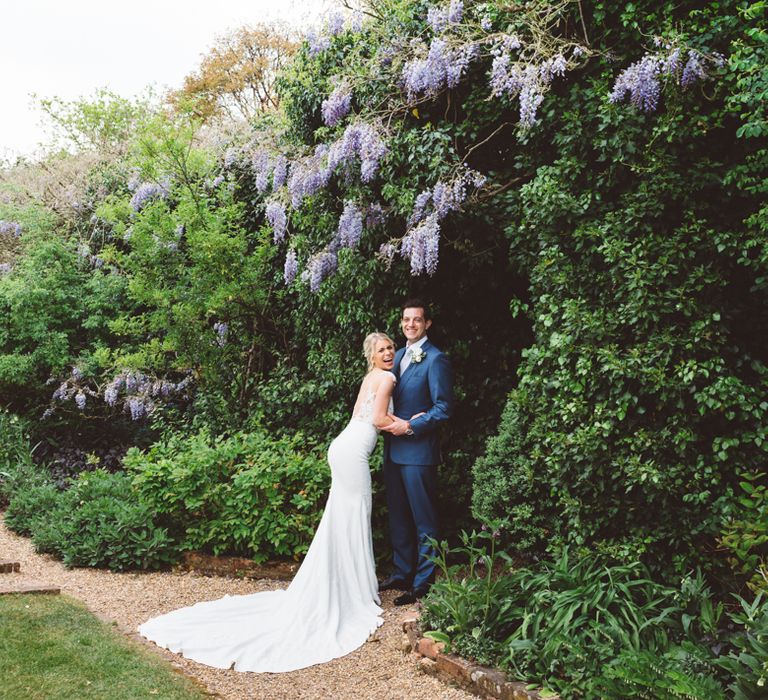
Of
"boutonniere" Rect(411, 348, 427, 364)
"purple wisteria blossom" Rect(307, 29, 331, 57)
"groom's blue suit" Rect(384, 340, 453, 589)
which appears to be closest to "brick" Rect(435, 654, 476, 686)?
"groom's blue suit" Rect(384, 340, 453, 589)

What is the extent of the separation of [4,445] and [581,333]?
24.5 feet

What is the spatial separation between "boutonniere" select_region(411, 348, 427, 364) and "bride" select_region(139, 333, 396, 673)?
17 cm

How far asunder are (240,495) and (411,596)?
168 cm

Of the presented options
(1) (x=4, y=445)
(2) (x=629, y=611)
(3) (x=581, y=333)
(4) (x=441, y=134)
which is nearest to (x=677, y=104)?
(3) (x=581, y=333)

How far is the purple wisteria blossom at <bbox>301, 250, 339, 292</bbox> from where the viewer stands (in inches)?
256

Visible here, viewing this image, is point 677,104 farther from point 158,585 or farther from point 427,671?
point 158,585

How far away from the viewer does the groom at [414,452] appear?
17.4 ft

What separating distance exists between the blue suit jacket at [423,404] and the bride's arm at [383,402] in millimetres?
189

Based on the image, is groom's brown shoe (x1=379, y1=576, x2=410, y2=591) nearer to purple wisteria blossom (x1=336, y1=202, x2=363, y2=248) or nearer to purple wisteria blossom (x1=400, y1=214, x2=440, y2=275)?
purple wisteria blossom (x1=400, y1=214, x2=440, y2=275)

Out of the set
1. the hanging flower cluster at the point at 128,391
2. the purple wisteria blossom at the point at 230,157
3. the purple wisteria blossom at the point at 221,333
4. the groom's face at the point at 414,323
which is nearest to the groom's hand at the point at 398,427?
the groom's face at the point at 414,323

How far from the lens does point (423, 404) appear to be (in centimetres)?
548

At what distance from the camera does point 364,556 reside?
5.16 metres

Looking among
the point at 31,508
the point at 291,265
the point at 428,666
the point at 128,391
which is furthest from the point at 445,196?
the point at 128,391

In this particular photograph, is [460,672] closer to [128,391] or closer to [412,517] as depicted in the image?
[412,517]
